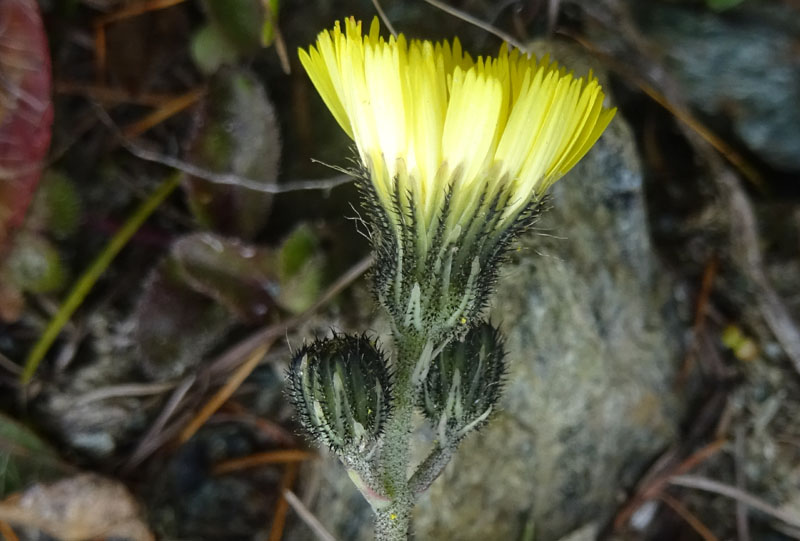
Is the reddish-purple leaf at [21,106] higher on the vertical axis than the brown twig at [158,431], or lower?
higher

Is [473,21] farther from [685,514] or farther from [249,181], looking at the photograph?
[685,514]

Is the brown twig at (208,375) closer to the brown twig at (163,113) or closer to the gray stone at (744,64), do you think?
the brown twig at (163,113)

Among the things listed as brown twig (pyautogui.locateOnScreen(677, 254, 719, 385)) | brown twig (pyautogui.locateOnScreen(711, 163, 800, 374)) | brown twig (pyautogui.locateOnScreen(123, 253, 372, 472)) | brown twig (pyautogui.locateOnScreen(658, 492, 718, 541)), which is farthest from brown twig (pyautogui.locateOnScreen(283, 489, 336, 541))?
brown twig (pyautogui.locateOnScreen(711, 163, 800, 374))

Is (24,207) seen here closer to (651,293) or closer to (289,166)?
(289,166)

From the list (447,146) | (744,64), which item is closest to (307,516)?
(447,146)

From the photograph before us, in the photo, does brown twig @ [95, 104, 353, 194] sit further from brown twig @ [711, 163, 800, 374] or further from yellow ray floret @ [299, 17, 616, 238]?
brown twig @ [711, 163, 800, 374]

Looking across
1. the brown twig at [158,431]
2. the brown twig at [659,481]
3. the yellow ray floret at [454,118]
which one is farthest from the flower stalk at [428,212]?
the brown twig at [659,481]
